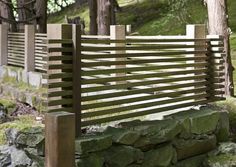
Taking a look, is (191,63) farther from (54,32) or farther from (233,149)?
(54,32)

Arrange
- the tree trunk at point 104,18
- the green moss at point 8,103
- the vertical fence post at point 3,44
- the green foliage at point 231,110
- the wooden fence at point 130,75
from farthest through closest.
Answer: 1. the vertical fence post at point 3,44
2. the tree trunk at point 104,18
3. the green moss at point 8,103
4. the green foliage at point 231,110
5. the wooden fence at point 130,75

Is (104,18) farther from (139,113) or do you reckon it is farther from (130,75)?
(139,113)

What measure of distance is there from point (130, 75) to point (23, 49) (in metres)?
6.83

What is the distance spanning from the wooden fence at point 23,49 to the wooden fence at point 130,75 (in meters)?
3.65

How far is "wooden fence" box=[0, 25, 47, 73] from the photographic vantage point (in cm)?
1228

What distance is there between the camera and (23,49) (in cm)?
1299

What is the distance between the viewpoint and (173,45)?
7.50 meters

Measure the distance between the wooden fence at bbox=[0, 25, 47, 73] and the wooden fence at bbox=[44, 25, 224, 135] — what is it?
3647mm

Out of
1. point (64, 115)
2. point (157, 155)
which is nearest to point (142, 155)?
point (157, 155)

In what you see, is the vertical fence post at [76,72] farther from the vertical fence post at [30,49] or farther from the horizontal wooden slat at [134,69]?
the vertical fence post at [30,49]

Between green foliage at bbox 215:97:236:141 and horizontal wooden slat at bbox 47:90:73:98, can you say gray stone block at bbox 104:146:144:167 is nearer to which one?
horizontal wooden slat at bbox 47:90:73:98

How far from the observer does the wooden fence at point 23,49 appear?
1228 cm

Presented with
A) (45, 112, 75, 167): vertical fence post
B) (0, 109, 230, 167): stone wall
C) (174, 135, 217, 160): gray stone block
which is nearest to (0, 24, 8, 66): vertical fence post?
(0, 109, 230, 167): stone wall

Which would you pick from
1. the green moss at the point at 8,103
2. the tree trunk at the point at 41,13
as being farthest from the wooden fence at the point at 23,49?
the tree trunk at the point at 41,13
